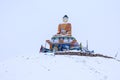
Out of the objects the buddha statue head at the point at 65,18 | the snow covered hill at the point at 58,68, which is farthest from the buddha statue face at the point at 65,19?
the snow covered hill at the point at 58,68

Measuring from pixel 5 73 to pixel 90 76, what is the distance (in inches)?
212

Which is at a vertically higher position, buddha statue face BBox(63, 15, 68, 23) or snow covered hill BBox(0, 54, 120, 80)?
buddha statue face BBox(63, 15, 68, 23)

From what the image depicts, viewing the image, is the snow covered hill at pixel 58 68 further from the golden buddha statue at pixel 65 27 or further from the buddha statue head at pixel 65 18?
the buddha statue head at pixel 65 18

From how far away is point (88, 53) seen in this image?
2053 cm

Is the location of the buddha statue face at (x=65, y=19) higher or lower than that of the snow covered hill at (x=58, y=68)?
higher

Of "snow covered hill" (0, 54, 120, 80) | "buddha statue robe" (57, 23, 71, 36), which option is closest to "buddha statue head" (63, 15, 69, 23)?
"buddha statue robe" (57, 23, 71, 36)

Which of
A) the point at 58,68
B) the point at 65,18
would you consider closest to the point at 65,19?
the point at 65,18

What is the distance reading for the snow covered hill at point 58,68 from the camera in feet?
53.6

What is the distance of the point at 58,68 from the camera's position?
17.2m

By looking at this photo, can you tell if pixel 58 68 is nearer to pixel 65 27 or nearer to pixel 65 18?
pixel 65 27

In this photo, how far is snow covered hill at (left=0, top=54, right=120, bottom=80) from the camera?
16348 millimetres

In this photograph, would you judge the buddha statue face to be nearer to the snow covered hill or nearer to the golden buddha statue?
the golden buddha statue

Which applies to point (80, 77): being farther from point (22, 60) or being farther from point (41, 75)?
point (22, 60)

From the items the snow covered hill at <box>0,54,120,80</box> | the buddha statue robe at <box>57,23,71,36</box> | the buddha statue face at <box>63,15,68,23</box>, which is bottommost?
the snow covered hill at <box>0,54,120,80</box>
